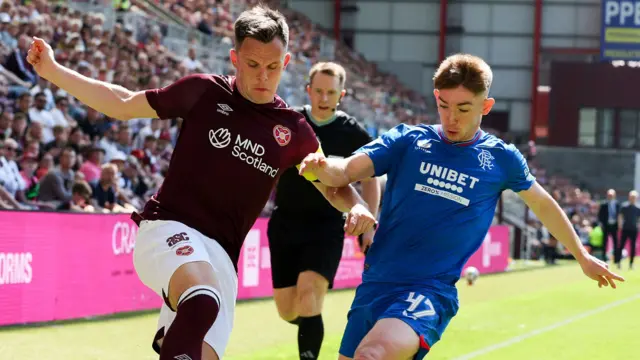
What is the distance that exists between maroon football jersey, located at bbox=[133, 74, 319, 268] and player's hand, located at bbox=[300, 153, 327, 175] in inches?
10.2

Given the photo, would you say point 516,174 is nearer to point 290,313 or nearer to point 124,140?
point 290,313

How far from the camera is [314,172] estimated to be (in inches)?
221

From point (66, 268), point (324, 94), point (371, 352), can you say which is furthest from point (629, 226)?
point (371, 352)

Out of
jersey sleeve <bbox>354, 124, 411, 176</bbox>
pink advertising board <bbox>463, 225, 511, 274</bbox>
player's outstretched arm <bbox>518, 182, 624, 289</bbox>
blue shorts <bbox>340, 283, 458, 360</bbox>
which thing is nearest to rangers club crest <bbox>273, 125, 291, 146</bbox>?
jersey sleeve <bbox>354, 124, 411, 176</bbox>

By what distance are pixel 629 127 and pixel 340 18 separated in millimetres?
14456

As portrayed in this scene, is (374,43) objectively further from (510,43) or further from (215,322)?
(215,322)

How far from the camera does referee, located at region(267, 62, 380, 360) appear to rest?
855cm

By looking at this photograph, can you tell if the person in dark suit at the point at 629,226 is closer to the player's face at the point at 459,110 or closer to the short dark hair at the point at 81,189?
the short dark hair at the point at 81,189

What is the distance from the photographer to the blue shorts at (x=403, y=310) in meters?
5.41

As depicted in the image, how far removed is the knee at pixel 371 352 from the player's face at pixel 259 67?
1456mm

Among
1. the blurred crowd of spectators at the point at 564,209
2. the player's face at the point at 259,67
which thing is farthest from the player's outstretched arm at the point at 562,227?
the blurred crowd of spectators at the point at 564,209

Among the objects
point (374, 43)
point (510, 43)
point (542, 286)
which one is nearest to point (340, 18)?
point (374, 43)

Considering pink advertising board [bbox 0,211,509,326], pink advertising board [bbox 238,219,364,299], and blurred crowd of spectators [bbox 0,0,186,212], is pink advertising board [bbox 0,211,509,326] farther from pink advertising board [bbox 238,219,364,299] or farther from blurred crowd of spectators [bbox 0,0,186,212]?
pink advertising board [bbox 238,219,364,299]

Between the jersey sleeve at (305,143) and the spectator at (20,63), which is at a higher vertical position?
the spectator at (20,63)
